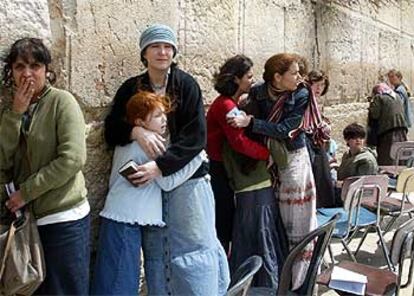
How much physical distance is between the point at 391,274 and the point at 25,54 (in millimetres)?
2031

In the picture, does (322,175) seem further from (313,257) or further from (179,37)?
→ (313,257)

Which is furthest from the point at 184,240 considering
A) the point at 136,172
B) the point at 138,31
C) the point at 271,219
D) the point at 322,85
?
the point at 322,85

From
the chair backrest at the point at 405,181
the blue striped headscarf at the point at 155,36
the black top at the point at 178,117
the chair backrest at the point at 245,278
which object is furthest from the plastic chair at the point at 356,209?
the chair backrest at the point at 245,278

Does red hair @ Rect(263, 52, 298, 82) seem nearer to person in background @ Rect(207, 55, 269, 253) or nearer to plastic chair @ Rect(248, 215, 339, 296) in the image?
person in background @ Rect(207, 55, 269, 253)

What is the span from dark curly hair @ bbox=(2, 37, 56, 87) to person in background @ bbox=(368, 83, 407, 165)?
5468mm

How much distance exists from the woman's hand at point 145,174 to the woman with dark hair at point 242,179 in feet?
2.28

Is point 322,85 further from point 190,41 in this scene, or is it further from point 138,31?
point 138,31

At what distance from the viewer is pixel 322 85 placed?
5004mm

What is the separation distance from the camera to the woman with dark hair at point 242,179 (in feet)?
11.2

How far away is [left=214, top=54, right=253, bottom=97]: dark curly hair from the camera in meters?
3.48

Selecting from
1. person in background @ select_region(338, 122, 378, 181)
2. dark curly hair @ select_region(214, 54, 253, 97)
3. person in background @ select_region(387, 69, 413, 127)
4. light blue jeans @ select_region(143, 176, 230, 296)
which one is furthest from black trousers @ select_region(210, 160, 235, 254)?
person in background @ select_region(387, 69, 413, 127)

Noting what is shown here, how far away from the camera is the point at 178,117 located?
115 inches

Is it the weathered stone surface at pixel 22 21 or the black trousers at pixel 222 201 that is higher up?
the weathered stone surface at pixel 22 21

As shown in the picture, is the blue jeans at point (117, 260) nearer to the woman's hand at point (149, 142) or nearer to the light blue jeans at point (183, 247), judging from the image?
the light blue jeans at point (183, 247)
